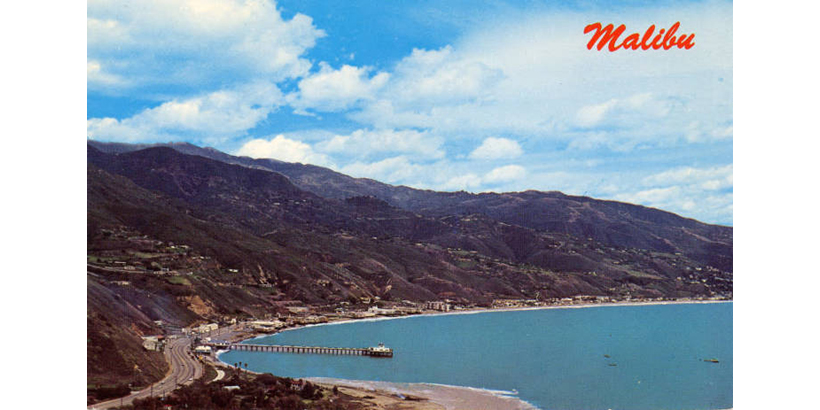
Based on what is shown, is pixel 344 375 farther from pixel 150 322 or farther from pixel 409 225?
pixel 409 225

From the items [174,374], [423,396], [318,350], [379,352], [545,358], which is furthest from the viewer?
[545,358]

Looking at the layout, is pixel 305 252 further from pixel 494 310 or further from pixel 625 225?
pixel 625 225

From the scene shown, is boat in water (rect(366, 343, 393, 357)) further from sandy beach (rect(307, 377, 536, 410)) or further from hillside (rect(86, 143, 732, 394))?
hillside (rect(86, 143, 732, 394))

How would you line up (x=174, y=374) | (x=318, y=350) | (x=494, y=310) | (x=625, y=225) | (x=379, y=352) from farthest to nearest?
1. (x=625, y=225)
2. (x=494, y=310)
3. (x=318, y=350)
4. (x=379, y=352)
5. (x=174, y=374)

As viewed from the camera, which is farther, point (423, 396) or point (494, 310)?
point (494, 310)

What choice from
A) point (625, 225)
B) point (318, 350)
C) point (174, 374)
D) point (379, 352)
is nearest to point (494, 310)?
point (379, 352)

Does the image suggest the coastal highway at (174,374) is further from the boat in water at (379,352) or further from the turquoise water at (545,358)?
the boat in water at (379,352)

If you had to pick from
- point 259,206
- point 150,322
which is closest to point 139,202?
point 150,322

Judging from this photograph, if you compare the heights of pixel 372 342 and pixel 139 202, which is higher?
pixel 139 202
